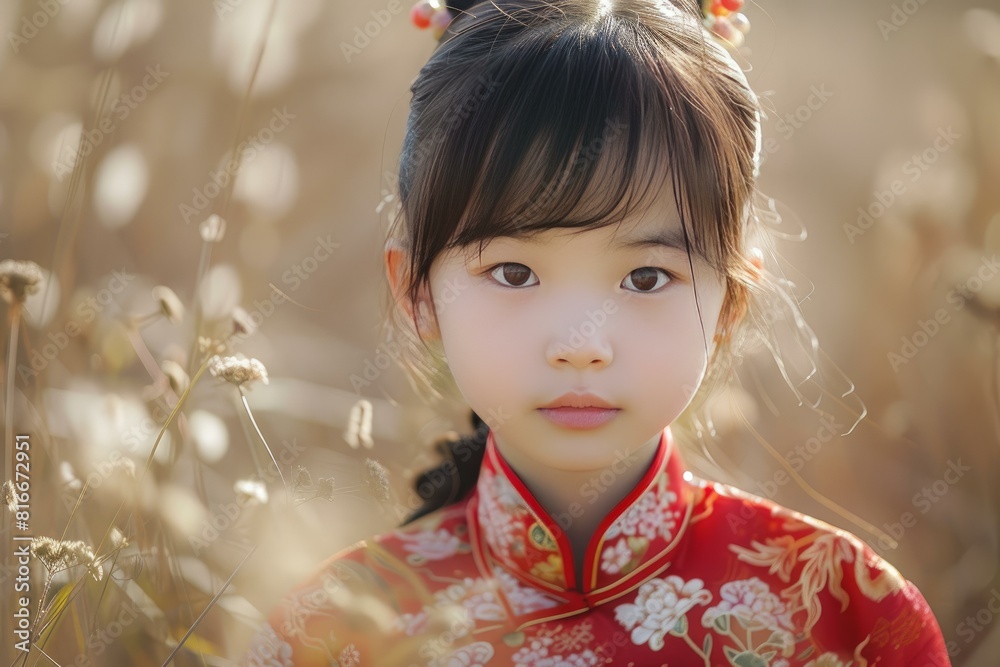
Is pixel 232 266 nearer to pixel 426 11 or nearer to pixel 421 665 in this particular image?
pixel 426 11

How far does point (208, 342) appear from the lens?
1.25 m

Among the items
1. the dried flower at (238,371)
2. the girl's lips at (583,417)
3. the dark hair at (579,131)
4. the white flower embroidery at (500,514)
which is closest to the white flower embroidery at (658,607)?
the white flower embroidery at (500,514)

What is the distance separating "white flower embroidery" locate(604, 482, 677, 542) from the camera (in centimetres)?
122

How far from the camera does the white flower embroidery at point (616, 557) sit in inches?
48.0

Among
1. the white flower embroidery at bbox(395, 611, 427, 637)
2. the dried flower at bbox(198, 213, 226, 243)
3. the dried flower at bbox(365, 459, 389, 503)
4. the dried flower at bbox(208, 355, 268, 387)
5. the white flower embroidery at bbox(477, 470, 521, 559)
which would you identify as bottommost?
the white flower embroidery at bbox(395, 611, 427, 637)

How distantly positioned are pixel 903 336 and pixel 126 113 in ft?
4.88

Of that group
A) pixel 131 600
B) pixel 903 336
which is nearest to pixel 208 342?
A: pixel 131 600

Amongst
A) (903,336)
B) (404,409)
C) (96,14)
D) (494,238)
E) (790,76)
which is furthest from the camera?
(790,76)

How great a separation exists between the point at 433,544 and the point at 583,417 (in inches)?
13.1

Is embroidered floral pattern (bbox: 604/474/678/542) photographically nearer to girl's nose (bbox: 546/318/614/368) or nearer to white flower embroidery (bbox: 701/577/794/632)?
white flower embroidery (bbox: 701/577/794/632)

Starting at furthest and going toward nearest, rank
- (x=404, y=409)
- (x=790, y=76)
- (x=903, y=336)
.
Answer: (x=790, y=76), (x=903, y=336), (x=404, y=409)

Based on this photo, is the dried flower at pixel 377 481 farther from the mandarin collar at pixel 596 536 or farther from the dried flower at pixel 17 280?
the dried flower at pixel 17 280

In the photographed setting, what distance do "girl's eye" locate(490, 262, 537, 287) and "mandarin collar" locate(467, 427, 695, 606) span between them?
0.82 feet

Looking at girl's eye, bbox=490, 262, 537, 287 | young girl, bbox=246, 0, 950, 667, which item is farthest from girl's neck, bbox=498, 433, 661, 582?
girl's eye, bbox=490, 262, 537, 287
